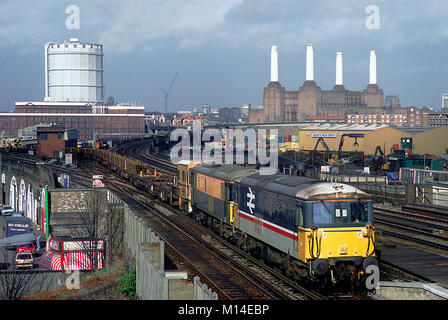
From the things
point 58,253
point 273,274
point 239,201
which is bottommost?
point 58,253

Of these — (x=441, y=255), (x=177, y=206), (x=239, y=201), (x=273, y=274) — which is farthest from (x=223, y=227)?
(x=177, y=206)

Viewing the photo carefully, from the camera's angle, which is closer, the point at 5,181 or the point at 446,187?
the point at 446,187

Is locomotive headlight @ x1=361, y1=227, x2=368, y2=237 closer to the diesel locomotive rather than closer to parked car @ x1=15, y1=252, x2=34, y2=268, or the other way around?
the diesel locomotive

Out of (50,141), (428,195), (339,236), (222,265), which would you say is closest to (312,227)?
(339,236)

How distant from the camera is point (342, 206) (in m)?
24.0

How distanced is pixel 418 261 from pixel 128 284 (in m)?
13.0

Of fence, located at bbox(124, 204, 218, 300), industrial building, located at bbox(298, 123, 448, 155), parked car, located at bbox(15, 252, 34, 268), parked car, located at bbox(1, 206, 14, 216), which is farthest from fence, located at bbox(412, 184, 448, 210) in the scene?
industrial building, located at bbox(298, 123, 448, 155)

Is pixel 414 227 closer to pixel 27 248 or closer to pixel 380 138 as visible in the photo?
pixel 27 248

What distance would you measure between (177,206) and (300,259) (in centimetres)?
2987

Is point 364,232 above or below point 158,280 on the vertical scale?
above

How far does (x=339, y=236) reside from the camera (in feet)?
78.5

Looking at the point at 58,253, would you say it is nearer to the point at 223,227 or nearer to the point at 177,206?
the point at 177,206

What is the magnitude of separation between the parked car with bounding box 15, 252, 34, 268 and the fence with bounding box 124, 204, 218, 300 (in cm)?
2142

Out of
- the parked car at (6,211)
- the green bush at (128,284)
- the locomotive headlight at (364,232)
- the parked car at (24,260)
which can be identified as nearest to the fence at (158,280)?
the green bush at (128,284)
